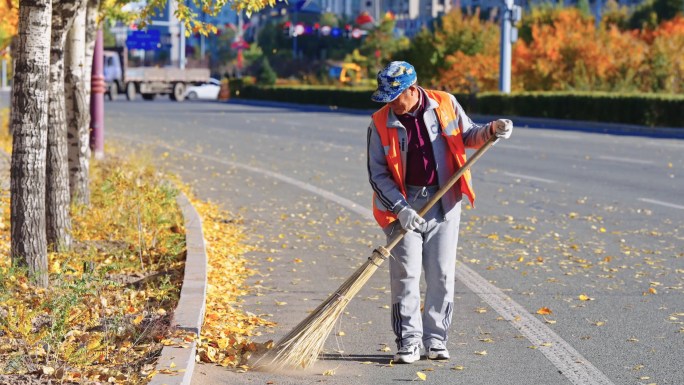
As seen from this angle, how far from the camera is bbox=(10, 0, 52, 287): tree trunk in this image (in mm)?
7844

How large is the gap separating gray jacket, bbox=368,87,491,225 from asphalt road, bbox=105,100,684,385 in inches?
34.2

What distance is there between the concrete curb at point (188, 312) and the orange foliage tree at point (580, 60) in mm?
34390

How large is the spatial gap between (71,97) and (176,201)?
4.89 feet

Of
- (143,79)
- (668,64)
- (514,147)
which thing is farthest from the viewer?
(143,79)

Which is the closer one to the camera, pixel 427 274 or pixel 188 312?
pixel 427 274

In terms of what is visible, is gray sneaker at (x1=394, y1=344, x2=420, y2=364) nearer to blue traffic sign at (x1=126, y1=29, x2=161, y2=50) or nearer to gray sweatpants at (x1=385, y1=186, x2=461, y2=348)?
gray sweatpants at (x1=385, y1=186, x2=461, y2=348)

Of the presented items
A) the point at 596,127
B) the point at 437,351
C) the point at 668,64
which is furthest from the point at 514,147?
the point at 437,351

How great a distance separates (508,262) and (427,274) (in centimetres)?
357

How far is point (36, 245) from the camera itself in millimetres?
7945

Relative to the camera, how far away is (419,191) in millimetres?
→ 6559

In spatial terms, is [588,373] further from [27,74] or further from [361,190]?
[361,190]

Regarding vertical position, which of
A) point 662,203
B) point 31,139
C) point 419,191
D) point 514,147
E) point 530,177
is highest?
point 31,139

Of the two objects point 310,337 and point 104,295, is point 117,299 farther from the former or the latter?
point 310,337

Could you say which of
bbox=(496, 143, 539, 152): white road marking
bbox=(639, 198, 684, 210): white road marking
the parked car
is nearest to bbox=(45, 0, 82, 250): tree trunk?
bbox=(639, 198, 684, 210): white road marking
